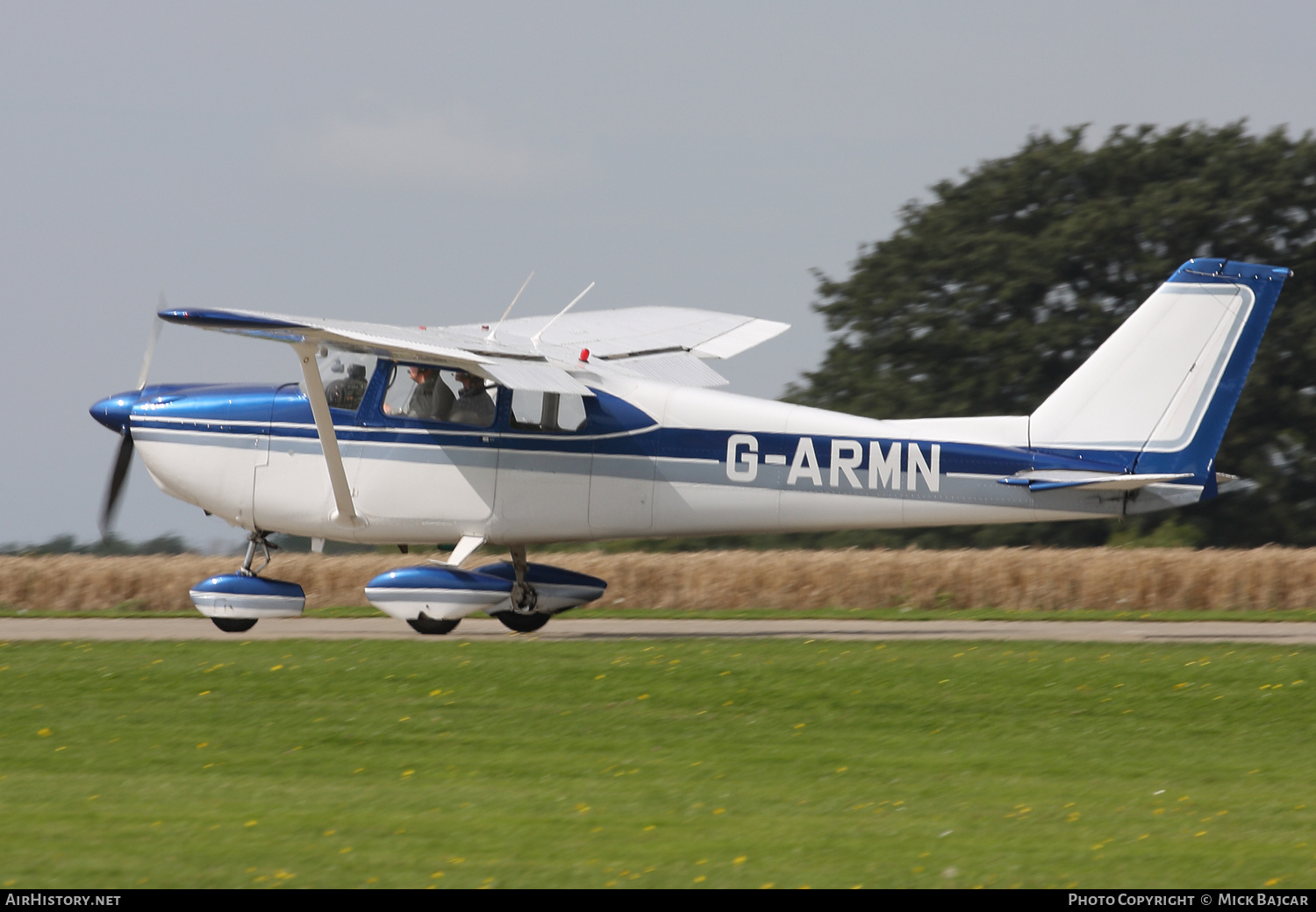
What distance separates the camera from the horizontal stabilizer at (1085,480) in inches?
545

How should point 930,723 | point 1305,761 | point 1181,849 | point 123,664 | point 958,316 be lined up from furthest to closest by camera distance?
1. point 958,316
2. point 123,664
3. point 930,723
4. point 1305,761
5. point 1181,849

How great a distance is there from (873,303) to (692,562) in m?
17.9

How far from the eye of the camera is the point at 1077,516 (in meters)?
14.1

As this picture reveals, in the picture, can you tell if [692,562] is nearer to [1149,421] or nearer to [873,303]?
[1149,421]

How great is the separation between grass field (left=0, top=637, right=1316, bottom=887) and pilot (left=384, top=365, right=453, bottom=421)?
2.39 m

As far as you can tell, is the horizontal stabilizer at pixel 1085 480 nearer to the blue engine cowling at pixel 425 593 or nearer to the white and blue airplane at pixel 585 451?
the white and blue airplane at pixel 585 451

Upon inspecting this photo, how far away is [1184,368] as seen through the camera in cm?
1394

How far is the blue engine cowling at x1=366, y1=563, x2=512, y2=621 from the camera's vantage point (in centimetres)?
1447

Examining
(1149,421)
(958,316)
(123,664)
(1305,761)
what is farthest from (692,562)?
(958,316)

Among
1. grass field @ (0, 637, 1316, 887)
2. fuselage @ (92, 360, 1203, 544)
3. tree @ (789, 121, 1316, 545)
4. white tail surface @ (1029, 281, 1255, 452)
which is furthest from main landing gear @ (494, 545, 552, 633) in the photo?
tree @ (789, 121, 1316, 545)

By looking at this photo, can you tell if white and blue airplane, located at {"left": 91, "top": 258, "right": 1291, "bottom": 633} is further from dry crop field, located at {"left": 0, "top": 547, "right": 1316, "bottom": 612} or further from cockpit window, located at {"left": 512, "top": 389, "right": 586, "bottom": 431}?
dry crop field, located at {"left": 0, "top": 547, "right": 1316, "bottom": 612}

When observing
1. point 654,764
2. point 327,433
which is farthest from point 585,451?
point 654,764

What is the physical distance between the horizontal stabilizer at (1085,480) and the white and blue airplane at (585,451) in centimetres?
2

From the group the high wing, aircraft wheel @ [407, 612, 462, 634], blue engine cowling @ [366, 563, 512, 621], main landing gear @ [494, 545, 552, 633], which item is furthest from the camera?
main landing gear @ [494, 545, 552, 633]
